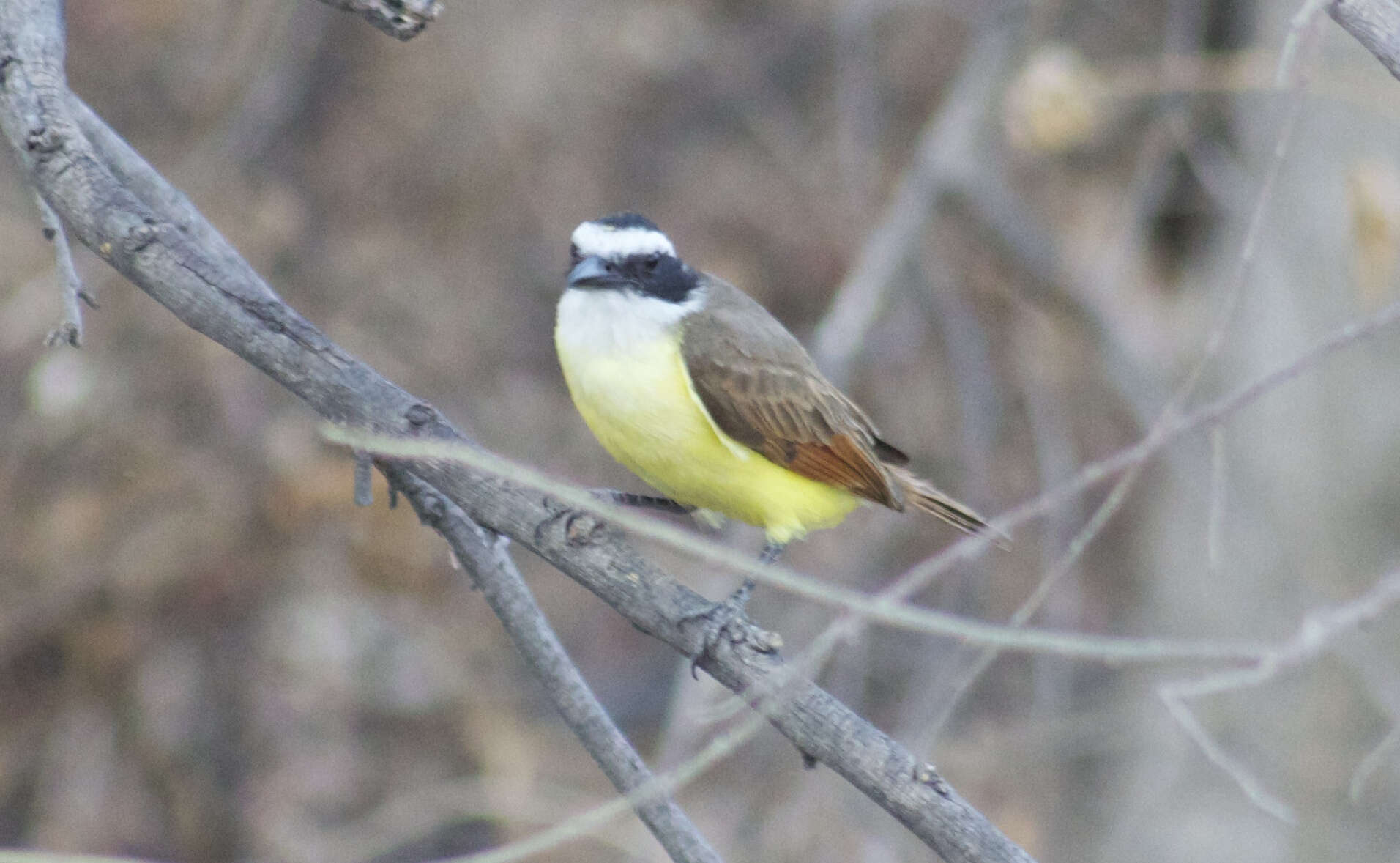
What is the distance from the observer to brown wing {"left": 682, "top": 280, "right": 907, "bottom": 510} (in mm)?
3895

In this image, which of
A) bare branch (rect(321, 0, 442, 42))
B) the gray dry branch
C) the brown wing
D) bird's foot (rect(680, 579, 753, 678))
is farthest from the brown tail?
bare branch (rect(321, 0, 442, 42))

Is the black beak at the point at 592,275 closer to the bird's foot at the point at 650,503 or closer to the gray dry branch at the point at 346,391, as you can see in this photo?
the bird's foot at the point at 650,503

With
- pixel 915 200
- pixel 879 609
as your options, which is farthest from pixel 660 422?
pixel 915 200

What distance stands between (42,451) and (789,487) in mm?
4586

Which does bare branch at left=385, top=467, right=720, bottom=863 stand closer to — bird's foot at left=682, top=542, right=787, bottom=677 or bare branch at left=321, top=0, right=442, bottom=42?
bird's foot at left=682, top=542, right=787, bottom=677

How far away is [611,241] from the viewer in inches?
157

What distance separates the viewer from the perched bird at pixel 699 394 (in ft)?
12.3

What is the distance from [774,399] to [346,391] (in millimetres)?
1576

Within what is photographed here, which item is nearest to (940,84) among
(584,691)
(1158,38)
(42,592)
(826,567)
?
(1158,38)

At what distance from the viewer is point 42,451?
22.8 ft

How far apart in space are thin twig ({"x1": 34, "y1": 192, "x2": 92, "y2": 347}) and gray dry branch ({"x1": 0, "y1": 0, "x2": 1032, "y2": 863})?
0.11m

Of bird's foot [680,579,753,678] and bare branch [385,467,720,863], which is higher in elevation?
bird's foot [680,579,753,678]

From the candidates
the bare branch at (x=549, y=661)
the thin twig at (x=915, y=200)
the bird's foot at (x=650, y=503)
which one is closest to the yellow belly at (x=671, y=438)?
the bird's foot at (x=650, y=503)

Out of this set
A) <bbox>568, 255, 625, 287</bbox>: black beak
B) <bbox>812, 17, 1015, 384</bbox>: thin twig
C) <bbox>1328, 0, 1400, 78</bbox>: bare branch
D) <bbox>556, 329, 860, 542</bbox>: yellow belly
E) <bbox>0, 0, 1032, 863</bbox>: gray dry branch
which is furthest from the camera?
<bbox>812, 17, 1015, 384</bbox>: thin twig
